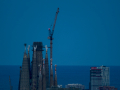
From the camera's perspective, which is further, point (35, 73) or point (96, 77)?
point (96, 77)

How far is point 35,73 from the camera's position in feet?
364

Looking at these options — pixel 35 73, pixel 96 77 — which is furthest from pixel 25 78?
pixel 96 77

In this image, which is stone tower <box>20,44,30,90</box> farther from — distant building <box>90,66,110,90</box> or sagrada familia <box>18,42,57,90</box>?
distant building <box>90,66,110,90</box>

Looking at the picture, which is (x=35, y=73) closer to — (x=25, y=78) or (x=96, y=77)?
(x=25, y=78)

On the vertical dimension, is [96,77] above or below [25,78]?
below

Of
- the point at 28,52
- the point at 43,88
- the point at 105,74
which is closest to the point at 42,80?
the point at 43,88

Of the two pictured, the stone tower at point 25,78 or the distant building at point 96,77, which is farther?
the distant building at point 96,77

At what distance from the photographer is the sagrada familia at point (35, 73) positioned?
108812mm

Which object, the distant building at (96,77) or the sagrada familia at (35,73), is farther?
the distant building at (96,77)

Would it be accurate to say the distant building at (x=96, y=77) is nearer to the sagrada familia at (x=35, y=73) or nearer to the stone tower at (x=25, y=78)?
the sagrada familia at (x=35, y=73)

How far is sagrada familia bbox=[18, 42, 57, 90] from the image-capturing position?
109 metres

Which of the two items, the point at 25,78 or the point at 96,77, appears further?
the point at 96,77

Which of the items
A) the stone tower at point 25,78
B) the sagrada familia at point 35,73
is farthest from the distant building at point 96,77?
the stone tower at point 25,78

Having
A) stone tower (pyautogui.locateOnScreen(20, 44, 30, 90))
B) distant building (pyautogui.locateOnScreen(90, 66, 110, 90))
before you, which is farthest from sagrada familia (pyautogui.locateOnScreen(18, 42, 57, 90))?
distant building (pyautogui.locateOnScreen(90, 66, 110, 90))
